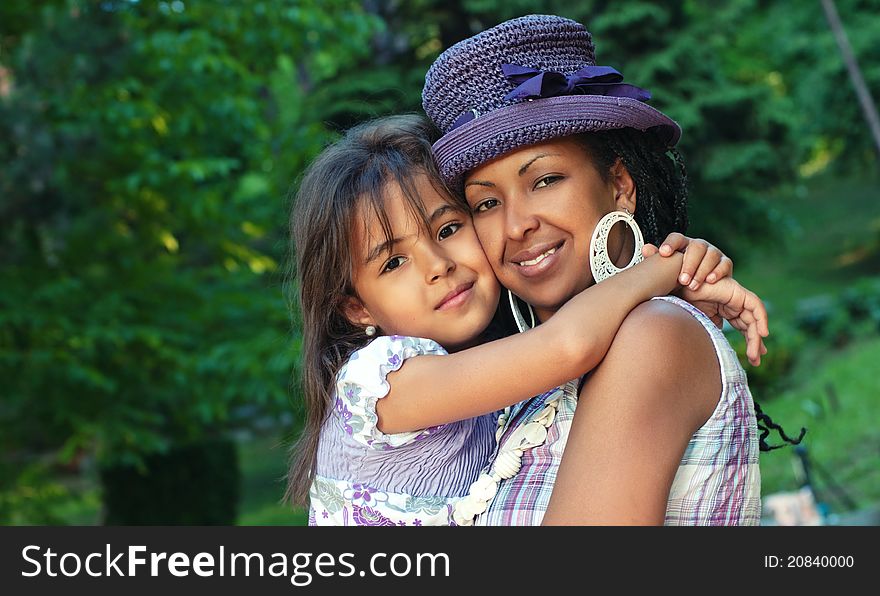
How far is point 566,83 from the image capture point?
2289 millimetres

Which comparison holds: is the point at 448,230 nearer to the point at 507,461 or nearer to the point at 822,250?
the point at 507,461

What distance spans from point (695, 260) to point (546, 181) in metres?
0.38

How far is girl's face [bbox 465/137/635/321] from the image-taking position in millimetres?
2287

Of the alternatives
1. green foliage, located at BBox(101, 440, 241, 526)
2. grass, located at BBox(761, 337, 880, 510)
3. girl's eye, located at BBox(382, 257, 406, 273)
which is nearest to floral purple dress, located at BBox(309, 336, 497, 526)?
girl's eye, located at BBox(382, 257, 406, 273)

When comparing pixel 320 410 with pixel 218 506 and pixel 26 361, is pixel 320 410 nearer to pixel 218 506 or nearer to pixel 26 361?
pixel 26 361

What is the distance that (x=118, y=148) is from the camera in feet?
23.2

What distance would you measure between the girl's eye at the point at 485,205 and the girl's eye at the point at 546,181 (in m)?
0.14

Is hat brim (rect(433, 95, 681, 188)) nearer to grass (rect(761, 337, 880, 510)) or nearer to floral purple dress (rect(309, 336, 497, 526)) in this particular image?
floral purple dress (rect(309, 336, 497, 526))

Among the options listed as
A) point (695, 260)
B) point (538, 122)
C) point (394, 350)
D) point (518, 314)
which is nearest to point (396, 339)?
point (394, 350)

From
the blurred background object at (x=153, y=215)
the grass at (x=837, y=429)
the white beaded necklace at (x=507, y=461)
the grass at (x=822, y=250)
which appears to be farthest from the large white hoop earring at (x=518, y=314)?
the grass at (x=822, y=250)

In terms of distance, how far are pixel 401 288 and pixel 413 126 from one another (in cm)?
46

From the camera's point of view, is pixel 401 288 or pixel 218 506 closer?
pixel 401 288
